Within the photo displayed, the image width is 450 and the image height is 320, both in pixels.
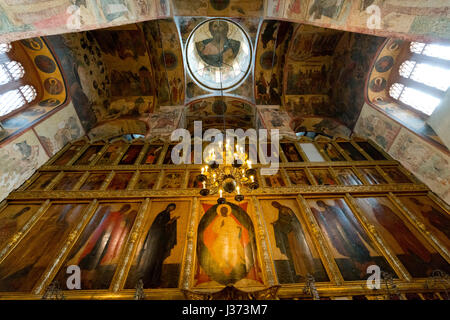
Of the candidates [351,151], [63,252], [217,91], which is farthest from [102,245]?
[217,91]

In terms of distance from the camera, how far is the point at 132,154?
8250 mm

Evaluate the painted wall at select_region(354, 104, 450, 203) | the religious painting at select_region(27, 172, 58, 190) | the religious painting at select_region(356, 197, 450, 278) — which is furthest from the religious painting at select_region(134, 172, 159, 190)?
the painted wall at select_region(354, 104, 450, 203)

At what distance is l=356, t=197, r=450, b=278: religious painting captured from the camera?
13.8 feet

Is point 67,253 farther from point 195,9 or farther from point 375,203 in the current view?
point 195,9

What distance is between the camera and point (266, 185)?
6.47 m

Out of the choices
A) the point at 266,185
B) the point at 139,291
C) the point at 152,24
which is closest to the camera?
the point at 139,291

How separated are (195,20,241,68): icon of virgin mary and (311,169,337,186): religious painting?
10.6m

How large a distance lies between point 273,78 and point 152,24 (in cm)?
767

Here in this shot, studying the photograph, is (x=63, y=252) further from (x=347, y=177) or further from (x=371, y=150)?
(x=371, y=150)

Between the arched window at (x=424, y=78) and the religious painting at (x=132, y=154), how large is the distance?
39.6 ft

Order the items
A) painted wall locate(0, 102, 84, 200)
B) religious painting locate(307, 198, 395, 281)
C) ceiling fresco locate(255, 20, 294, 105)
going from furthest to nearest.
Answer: ceiling fresco locate(255, 20, 294, 105) < painted wall locate(0, 102, 84, 200) < religious painting locate(307, 198, 395, 281)

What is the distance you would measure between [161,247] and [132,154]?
503 centimetres

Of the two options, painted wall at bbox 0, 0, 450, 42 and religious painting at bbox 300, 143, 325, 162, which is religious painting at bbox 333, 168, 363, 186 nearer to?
religious painting at bbox 300, 143, 325, 162

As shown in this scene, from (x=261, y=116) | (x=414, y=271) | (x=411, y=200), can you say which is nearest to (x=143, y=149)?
(x=261, y=116)
